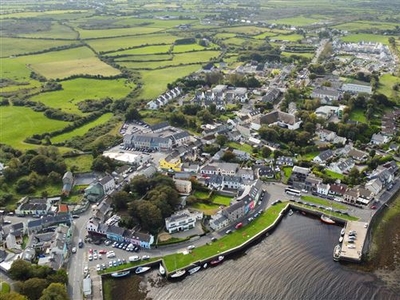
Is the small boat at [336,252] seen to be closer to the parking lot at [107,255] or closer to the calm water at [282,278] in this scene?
the calm water at [282,278]

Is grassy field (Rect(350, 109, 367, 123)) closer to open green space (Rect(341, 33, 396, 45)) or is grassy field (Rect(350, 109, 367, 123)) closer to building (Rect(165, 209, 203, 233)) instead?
building (Rect(165, 209, 203, 233))

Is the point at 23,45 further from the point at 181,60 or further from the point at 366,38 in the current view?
the point at 366,38

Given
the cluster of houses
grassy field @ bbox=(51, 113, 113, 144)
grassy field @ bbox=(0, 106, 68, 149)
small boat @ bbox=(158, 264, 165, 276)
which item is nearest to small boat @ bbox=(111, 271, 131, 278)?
small boat @ bbox=(158, 264, 165, 276)

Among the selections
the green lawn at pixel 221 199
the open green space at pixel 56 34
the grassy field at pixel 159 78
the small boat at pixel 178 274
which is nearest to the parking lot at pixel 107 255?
the small boat at pixel 178 274

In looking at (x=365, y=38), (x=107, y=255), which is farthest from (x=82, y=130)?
(x=365, y=38)

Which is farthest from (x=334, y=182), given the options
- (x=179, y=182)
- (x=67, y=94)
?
(x=67, y=94)
